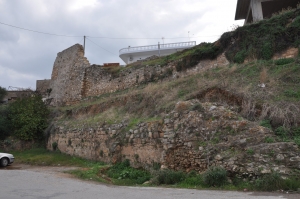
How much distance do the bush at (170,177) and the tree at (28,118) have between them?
1340 centimetres

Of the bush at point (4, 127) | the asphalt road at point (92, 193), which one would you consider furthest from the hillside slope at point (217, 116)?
the bush at point (4, 127)

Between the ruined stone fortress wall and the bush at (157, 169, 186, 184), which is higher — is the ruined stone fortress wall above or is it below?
above

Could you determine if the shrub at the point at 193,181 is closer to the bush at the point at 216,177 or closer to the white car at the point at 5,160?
the bush at the point at 216,177

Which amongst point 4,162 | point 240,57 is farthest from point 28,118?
point 240,57

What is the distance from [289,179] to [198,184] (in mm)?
2388

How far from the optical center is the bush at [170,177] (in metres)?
8.62

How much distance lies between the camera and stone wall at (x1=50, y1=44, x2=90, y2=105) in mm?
23688

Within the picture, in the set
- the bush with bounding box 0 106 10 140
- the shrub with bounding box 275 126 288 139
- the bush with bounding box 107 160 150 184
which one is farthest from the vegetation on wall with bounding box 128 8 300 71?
the bush with bounding box 0 106 10 140

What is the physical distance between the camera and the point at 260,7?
19.2 meters

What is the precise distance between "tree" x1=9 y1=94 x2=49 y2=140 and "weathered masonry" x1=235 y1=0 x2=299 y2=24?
53.0 feet

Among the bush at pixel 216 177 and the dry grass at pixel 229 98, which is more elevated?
the dry grass at pixel 229 98

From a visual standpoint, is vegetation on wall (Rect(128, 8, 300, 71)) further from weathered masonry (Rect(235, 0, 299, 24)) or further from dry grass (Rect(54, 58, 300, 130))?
weathered masonry (Rect(235, 0, 299, 24))

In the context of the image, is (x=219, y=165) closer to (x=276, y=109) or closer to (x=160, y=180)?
(x=160, y=180)

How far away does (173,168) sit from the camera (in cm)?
943
